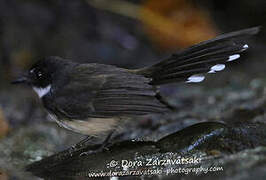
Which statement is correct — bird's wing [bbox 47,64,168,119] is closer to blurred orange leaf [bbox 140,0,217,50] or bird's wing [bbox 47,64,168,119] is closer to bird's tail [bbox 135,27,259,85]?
bird's tail [bbox 135,27,259,85]

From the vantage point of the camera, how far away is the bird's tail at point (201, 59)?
16.2 ft

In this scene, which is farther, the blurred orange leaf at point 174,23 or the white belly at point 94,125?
the blurred orange leaf at point 174,23

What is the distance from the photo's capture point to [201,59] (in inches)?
197

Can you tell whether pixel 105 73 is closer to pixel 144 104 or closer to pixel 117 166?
pixel 144 104

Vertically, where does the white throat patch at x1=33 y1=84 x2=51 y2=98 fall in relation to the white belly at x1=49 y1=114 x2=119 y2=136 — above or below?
above

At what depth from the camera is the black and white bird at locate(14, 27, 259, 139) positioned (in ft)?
15.5

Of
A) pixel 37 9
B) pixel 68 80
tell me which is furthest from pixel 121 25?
pixel 68 80

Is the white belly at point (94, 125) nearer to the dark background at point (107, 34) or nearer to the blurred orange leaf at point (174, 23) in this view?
the dark background at point (107, 34)

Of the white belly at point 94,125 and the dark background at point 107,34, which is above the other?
the dark background at point 107,34

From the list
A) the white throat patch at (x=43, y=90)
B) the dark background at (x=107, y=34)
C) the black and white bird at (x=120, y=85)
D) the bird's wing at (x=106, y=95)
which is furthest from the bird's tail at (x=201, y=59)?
the dark background at (x=107, y=34)

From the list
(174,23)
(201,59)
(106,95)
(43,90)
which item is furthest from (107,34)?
(106,95)

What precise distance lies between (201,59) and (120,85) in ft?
2.82

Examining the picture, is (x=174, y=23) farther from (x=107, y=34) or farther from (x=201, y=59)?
(x=201, y=59)

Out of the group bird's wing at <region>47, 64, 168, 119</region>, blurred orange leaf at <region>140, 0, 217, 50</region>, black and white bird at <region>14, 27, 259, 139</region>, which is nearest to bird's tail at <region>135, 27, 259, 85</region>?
black and white bird at <region>14, 27, 259, 139</region>
